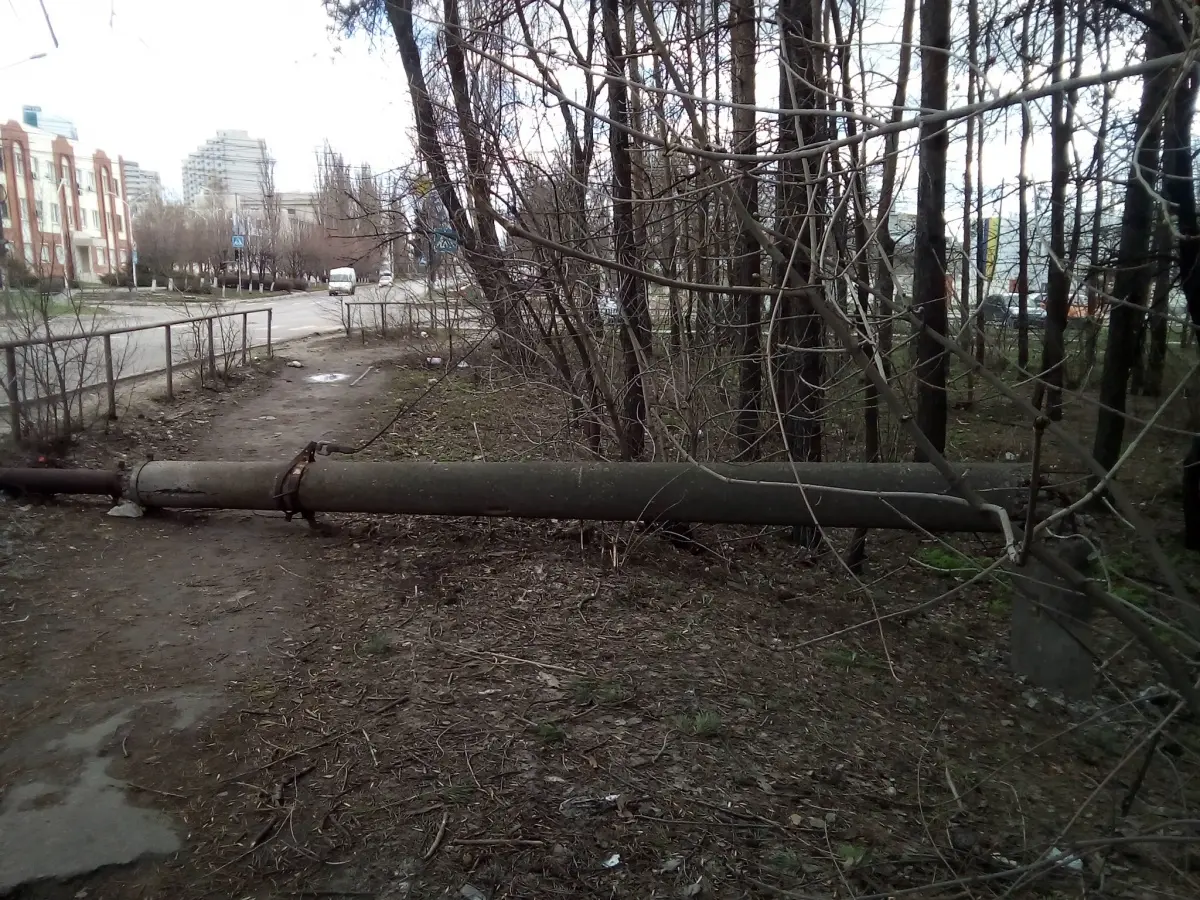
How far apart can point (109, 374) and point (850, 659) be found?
7.03 metres

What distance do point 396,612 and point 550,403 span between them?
2563 millimetres

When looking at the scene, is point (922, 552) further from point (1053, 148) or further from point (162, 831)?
point (162, 831)

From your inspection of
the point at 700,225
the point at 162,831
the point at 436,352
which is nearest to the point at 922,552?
the point at 700,225

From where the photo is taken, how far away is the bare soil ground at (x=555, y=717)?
3.08 metres

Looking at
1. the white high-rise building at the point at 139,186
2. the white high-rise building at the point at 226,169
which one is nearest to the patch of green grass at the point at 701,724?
the white high-rise building at the point at 226,169

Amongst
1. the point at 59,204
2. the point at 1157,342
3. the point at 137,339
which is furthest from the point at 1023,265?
the point at 59,204

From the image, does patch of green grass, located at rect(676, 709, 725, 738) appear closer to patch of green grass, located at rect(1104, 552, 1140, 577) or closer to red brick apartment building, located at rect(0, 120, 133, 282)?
patch of green grass, located at rect(1104, 552, 1140, 577)

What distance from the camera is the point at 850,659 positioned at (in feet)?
17.3

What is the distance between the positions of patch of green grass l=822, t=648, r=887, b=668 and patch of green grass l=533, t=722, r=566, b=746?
1984mm

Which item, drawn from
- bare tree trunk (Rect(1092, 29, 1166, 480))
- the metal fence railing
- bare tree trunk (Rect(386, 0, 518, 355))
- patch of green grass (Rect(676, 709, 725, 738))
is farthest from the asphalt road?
bare tree trunk (Rect(1092, 29, 1166, 480))

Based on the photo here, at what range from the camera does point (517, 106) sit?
6.91 meters

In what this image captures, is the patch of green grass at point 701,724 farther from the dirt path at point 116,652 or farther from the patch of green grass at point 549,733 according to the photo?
the dirt path at point 116,652

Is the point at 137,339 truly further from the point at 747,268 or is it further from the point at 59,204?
the point at 59,204

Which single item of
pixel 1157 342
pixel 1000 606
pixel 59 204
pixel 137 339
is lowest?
pixel 1000 606
